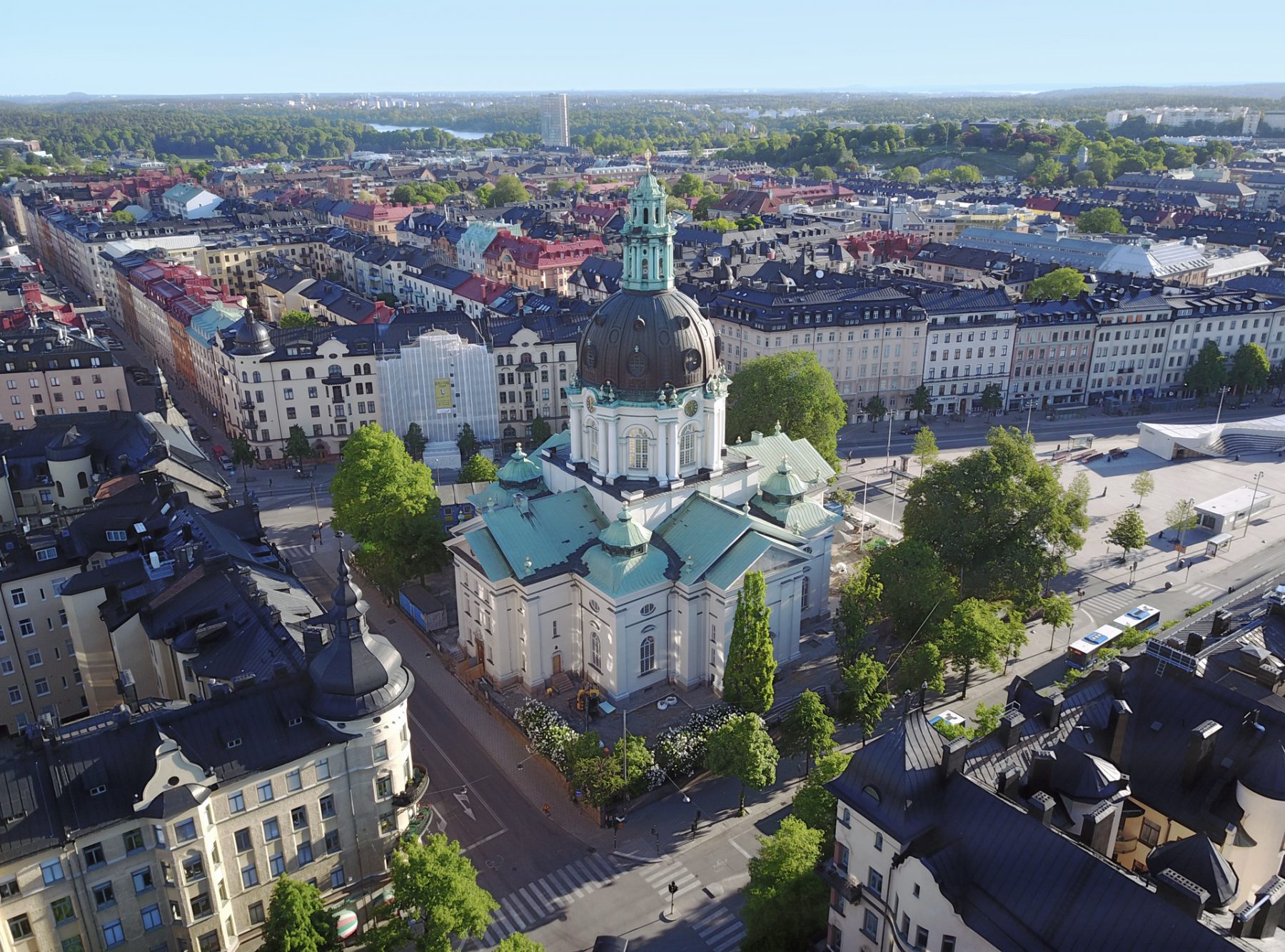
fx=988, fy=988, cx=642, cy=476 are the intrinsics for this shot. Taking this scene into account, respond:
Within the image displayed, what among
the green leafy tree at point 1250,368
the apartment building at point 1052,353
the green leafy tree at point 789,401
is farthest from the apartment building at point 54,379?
the green leafy tree at point 1250,368

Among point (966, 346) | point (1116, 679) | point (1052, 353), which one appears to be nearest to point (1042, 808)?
point (1116, 679)

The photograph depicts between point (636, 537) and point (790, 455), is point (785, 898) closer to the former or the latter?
point (636, 537)

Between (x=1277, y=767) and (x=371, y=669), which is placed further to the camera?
(x=371, y=669)

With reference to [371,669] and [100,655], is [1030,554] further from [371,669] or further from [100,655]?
[100,655]

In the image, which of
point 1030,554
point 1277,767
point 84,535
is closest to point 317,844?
point 84,535

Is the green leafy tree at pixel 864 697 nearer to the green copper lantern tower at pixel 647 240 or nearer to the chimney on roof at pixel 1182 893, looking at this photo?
the chimney on roof at pixel 1182 893

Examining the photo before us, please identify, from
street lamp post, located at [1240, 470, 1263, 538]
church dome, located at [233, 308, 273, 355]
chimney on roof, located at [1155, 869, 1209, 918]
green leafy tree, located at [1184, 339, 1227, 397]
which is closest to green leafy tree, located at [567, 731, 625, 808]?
chimney on roof, located at [1155, 869, 1209, 918]
